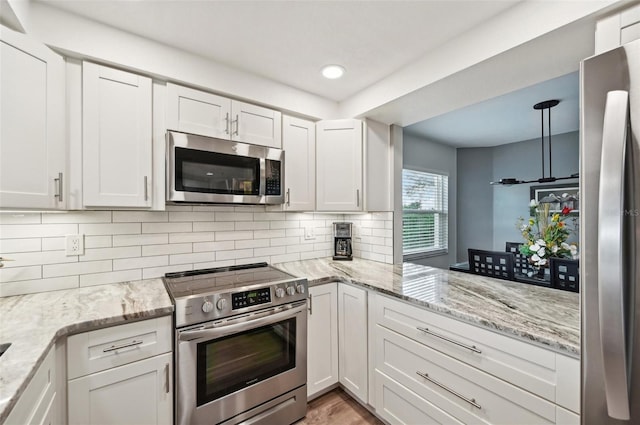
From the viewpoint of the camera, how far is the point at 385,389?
1813 mm

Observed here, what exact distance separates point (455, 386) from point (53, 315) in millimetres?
1948

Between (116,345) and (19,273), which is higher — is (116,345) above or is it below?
below

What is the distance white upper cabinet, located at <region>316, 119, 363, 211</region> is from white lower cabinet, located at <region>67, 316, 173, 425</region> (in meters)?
1.48

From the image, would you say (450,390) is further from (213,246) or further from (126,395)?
(213,246)

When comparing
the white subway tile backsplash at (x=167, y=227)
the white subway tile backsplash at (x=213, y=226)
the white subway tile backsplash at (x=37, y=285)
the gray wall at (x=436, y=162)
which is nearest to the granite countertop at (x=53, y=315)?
the white subway tile backsplash at (x=37, y=285)

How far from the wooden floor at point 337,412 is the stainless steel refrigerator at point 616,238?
1.42m

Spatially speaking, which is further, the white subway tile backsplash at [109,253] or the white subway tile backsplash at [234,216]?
the white subway tile backsplash at [234,216]

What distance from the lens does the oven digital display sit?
1625 millimetres

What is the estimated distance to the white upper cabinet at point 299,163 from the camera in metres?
2.28

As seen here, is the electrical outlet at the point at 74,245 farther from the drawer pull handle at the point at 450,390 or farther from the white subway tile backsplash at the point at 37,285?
the drawer pull handle at the point at 450,390

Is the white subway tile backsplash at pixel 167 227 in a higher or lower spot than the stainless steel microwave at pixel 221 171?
lower

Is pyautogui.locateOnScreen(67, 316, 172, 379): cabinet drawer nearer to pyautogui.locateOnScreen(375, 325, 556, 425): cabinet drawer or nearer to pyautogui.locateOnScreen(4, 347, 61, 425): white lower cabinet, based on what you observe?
pyautogui.locateOnScreen(4, 347, 61, 425): white lower cabinet

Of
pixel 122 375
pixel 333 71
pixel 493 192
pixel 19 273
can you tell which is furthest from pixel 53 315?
pixel 493 192

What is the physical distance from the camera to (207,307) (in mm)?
1517
